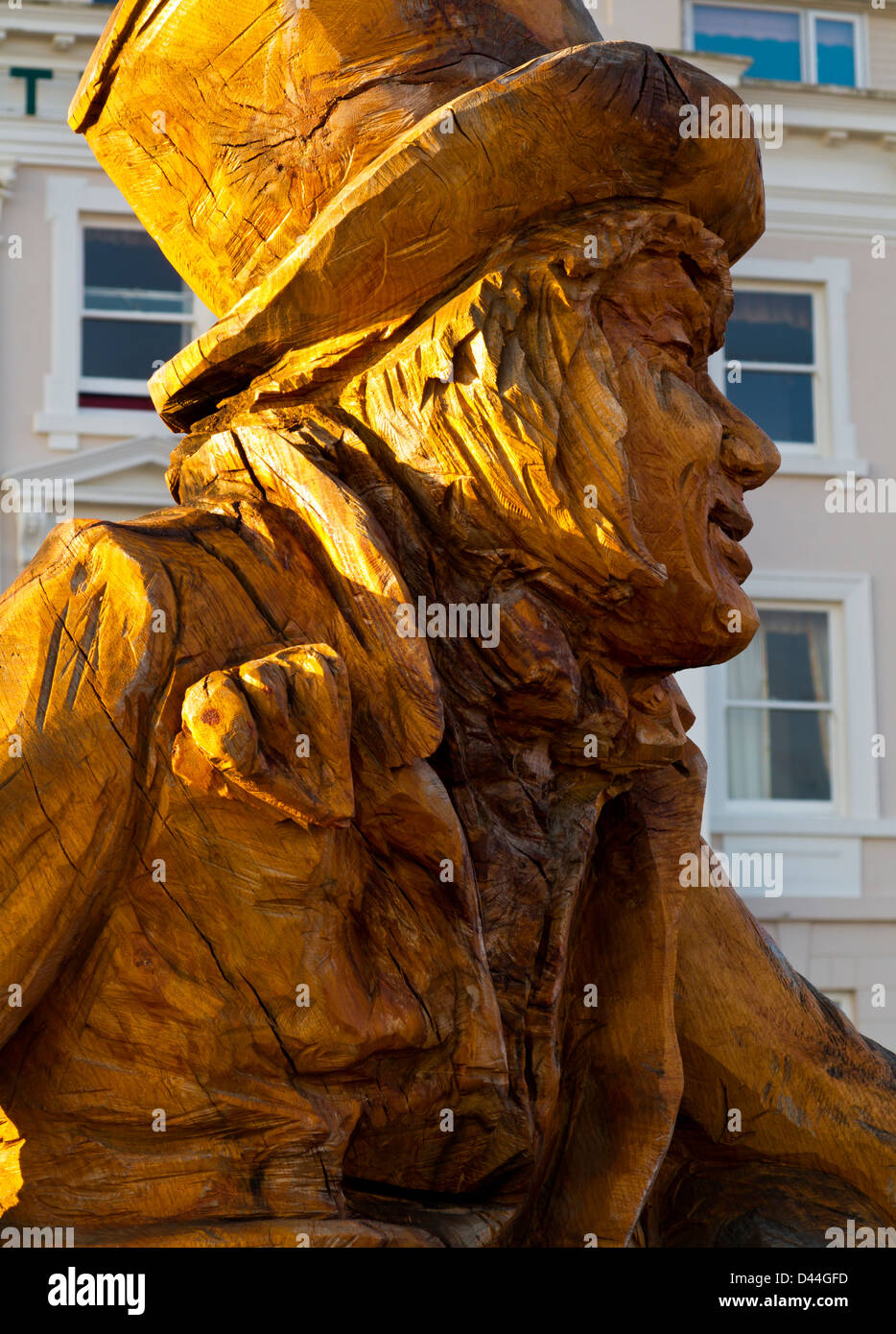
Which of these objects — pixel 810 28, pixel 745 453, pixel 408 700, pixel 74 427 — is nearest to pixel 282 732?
pixel 408 700

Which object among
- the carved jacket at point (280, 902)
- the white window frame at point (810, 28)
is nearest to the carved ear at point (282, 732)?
the carved jacket at point (280, 902)

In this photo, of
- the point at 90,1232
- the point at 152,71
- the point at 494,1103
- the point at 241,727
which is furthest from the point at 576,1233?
the point at 152,71

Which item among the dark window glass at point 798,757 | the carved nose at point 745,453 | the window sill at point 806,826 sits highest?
the dark window glass at point 798,757

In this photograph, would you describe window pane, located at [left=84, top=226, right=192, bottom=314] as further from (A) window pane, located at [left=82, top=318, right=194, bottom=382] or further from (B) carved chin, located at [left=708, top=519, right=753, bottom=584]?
(B) carved chin, located at [left=708, top=519, right=753, bottom=584]

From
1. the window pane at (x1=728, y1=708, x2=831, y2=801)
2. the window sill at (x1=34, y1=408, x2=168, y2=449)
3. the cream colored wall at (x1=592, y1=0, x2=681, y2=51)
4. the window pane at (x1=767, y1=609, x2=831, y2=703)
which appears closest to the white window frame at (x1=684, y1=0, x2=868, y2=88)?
the cream colored wall at (x1=592, y1=0, x2=681, y2=51)

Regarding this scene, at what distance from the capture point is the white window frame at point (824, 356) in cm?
1038

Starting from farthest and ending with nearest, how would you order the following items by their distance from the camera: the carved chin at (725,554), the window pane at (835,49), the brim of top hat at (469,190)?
1. the window pane at (835,49)
2. the carved chin at (725,554)
3. the brim of top hat at (469,190)

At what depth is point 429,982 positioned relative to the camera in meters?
1.51

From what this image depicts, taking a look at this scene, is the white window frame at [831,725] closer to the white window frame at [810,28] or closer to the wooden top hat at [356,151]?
the white window frame at [810,28]

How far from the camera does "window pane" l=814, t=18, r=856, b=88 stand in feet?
35.2

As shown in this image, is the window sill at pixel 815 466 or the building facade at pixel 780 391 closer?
the building facade at pixel 780 391

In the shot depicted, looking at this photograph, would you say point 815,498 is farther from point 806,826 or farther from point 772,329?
point 806,826

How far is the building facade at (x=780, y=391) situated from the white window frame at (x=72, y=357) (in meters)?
0.01
